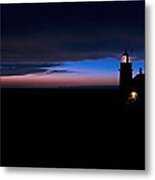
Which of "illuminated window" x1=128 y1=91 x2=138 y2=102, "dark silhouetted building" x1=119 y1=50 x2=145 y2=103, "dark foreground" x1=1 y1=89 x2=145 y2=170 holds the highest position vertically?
"dark silhouetted building" x1=119 y1=50 x2=145 y2=103

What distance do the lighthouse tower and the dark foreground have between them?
7 centimetres

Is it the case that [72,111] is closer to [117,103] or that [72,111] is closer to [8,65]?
[117,103]

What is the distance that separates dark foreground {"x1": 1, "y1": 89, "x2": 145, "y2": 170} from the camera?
2900mm

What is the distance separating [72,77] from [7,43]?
1.45ft

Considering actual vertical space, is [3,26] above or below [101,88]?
above

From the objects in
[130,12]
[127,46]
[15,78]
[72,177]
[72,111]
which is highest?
[130,12]

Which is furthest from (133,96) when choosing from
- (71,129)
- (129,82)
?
(71,129)

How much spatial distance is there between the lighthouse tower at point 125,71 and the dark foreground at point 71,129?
71mm

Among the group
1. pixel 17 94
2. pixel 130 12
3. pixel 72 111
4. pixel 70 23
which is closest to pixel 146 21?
pixel 130 12

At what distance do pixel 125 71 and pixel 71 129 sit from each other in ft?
1.53

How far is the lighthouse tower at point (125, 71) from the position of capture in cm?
289

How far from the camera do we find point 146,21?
2.90m

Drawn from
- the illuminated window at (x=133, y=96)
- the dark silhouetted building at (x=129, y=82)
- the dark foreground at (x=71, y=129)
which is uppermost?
the dark silhouetted building at (x=129, y=82)

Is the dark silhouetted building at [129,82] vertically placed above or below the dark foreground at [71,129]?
above
